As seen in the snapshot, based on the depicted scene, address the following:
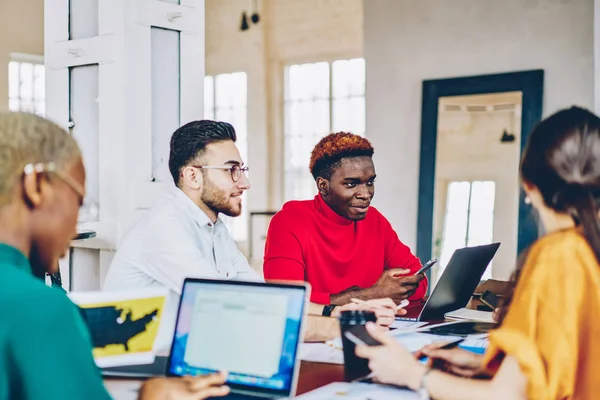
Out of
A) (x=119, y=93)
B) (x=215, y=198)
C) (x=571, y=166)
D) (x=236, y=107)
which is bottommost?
(x=215, y=198)

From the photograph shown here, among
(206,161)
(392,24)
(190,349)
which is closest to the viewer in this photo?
(190,349)

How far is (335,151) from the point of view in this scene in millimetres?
2953

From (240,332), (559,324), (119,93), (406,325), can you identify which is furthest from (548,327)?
(119,93)

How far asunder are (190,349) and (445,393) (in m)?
0.53

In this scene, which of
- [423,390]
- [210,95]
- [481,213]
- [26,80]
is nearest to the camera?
[423,390]

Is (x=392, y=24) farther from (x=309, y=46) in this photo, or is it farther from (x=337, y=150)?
(x=309, y=46)

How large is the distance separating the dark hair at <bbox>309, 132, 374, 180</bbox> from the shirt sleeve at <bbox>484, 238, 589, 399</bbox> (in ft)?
5.54

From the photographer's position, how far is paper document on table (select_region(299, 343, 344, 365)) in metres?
1.79

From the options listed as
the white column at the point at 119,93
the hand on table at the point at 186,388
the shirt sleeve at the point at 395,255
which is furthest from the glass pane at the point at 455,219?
the hand on table at the point at 186,388

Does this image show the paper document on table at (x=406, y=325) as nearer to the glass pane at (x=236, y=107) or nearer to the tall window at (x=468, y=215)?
the tall window at (x=468, y=215)

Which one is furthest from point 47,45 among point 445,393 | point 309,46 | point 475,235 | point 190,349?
point 309,46

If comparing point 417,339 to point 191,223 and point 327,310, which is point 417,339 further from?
point 191,223

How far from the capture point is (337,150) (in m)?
2.95

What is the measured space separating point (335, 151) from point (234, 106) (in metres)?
5.68
